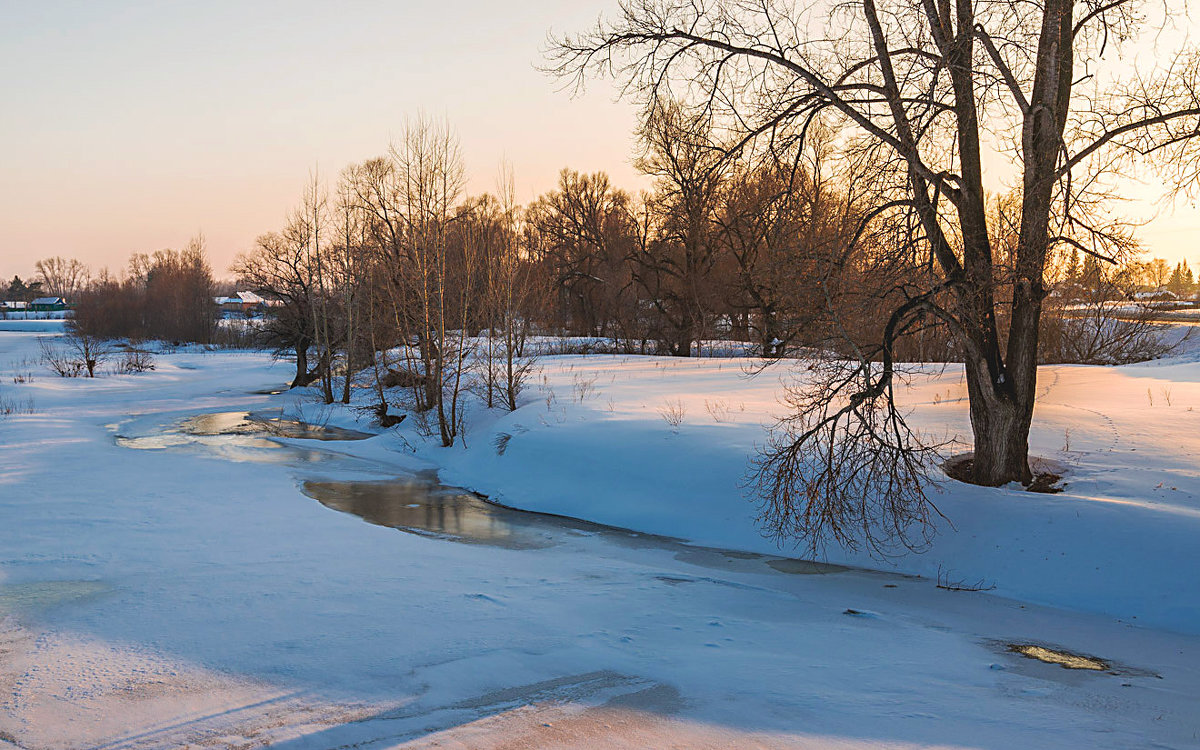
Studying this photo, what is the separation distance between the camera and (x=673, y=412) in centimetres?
1636

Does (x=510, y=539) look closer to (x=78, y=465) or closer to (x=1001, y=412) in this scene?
(x=1001, y=412)

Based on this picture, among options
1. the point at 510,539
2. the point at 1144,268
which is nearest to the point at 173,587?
the point at 510,539

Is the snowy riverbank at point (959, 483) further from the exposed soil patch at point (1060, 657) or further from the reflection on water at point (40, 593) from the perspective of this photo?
the reflection on water at point (40, 593)

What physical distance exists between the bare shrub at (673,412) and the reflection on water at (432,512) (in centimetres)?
336

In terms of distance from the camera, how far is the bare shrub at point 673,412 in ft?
51.3

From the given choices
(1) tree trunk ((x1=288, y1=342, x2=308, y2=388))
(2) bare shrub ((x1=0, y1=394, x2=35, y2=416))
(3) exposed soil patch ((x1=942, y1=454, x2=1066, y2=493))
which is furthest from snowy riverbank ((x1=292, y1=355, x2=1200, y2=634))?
(1) tree trunk ((x1=288, y1=342, x2=308, y2=388))

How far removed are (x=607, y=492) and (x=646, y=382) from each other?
372 inches

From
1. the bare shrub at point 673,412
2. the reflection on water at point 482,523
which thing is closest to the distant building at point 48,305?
the reflection on water at point 482,523

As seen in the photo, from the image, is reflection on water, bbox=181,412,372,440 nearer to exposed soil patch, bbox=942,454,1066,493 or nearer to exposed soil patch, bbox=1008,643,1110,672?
exposed soil patch, bbox=942,454,1066,493

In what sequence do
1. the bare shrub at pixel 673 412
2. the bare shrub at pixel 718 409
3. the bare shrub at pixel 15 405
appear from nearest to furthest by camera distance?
the bare shrub at pixel 673 412
the bare shrub at pixel 718 409
the bare shrub at pixel 15 405

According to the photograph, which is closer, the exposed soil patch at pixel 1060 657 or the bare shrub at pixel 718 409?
the exposed soil patch at pixel 1060 657

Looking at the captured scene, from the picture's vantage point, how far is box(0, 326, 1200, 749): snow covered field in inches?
220

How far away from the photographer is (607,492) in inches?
564

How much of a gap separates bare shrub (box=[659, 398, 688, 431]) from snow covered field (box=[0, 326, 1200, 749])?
25 cm
